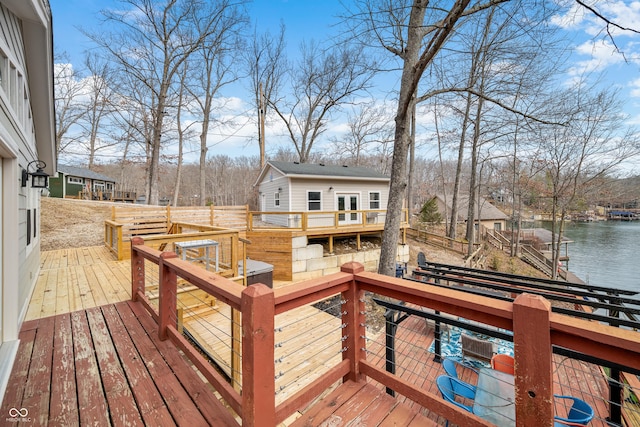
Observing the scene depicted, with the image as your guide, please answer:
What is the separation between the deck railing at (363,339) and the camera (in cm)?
117

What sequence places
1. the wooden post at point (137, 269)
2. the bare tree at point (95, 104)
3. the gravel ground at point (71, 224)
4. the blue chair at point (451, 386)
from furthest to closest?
the bare tree at point (95, 104)
the gravel ground at point (71, 224)
the wooden post at point (137, 269)
the blue chair at point (451, 386)

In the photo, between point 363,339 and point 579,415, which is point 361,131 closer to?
point 579,415

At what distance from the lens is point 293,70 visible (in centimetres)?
1938

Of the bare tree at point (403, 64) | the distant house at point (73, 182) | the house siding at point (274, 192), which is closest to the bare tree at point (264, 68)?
the house siding at point (274, 192)

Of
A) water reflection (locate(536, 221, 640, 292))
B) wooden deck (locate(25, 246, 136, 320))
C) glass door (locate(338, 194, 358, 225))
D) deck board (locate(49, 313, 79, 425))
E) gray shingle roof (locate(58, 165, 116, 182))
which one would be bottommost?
water reflection (locate(536, 221, 640, 292))

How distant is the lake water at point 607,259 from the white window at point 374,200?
10.6 m

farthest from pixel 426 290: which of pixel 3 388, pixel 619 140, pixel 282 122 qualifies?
pixel 282 122

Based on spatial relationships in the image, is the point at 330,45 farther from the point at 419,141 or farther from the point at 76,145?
the point at 76,145

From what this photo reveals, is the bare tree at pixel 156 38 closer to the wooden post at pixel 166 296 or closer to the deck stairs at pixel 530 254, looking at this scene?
the wooden post at pixel 166 296

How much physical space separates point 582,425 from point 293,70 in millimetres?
21227

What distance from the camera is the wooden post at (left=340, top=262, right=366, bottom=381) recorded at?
197 centimetres

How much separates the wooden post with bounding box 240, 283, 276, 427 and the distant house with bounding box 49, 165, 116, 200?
81.9 ft

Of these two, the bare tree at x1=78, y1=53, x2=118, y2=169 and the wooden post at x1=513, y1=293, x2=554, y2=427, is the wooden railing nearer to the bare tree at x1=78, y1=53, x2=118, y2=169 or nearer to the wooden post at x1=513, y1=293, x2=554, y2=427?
the wooden post at x1=513, y1=293, x2=554, y2=427

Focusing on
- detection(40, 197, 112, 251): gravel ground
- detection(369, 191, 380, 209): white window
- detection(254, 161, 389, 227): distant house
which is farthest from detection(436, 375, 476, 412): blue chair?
detection(40, 197, 112, 251): gravel ground
